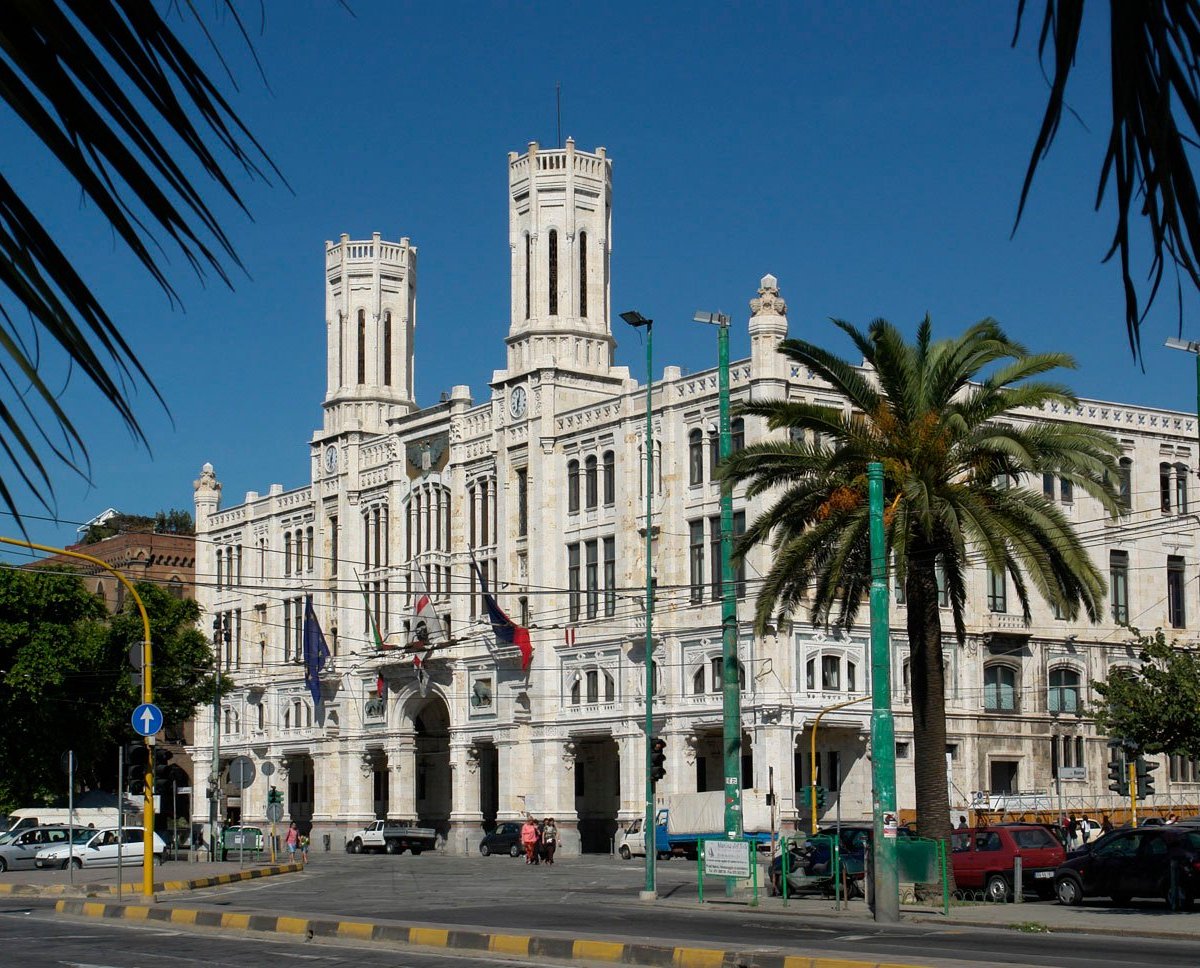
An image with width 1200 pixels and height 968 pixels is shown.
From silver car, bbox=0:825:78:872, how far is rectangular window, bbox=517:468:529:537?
66.4ft

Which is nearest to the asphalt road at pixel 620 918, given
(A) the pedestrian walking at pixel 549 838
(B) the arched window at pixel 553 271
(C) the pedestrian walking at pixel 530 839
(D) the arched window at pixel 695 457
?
(C) the pedestrian walking at pixel 530 839

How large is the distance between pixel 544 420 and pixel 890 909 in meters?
41.5

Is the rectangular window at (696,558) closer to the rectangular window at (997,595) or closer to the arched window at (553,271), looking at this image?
the rectangular window at (997,595)

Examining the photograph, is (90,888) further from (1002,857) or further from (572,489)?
(572,489)

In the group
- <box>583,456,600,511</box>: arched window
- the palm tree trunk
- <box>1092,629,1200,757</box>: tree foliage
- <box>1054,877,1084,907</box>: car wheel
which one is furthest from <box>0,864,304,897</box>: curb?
<box>583,456,600,511</box>: arched window

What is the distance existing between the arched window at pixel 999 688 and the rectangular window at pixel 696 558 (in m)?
11.2

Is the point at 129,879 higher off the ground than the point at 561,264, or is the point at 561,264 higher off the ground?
the point at 561,264

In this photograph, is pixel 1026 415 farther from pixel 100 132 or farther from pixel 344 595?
pixel 100 132

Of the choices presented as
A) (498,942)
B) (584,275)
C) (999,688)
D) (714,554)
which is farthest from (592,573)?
(498,942)

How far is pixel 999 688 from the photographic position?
2527 inches

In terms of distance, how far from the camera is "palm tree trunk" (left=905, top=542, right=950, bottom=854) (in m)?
32.8

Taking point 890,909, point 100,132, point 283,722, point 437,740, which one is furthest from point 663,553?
point 100,132

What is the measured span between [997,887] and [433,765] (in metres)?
46.3

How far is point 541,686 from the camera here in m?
67.8
